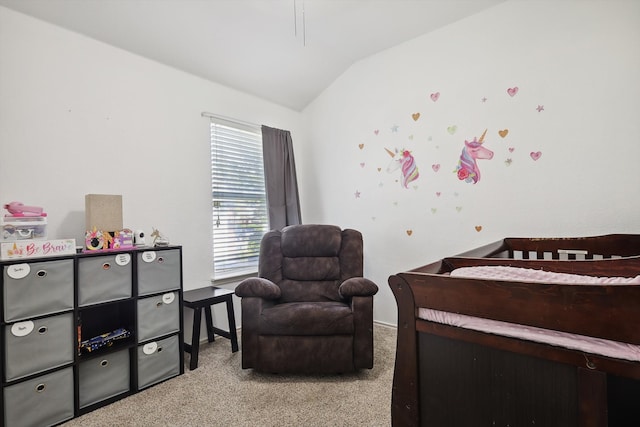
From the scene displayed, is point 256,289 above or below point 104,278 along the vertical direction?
below

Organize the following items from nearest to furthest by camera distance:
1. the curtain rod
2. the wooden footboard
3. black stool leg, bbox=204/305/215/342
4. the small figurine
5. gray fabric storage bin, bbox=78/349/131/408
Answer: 1. the wooden footboard
2. gray fabric storage bin, bbox=78/349/131/408
3. the small figurine
4. black stool leg, bbox=204/305/215/342
5. the curtain rod

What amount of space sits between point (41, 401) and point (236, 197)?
1.96 meters

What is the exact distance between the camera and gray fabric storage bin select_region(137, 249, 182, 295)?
6.80 feet

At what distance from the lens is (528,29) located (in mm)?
2273

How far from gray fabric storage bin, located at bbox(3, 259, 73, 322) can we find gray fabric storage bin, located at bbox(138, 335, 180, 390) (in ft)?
1.83

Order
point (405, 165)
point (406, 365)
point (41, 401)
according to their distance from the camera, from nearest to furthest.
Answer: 1. point (406, 365)
2. point (41, 401)
3. point (405, 165)

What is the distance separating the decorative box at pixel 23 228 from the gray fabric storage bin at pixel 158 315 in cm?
68

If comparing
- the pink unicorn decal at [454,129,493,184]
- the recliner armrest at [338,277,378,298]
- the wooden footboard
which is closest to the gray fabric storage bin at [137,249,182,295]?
the recliner armrest at [338,277,378,298]

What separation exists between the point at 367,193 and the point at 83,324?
2.50 meters

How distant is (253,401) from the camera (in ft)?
6.08

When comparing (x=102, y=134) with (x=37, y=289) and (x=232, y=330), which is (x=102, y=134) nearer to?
(x=37, y=289)

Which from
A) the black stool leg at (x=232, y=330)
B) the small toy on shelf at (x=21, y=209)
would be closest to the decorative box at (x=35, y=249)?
the small toy on shelf at (x=21, y=209)

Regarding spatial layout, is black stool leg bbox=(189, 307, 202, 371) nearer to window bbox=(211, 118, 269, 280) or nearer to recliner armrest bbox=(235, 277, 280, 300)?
recliner armrest bbox=(235, 277, 280, 300)

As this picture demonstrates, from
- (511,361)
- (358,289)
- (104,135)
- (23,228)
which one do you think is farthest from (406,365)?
(104,135)
